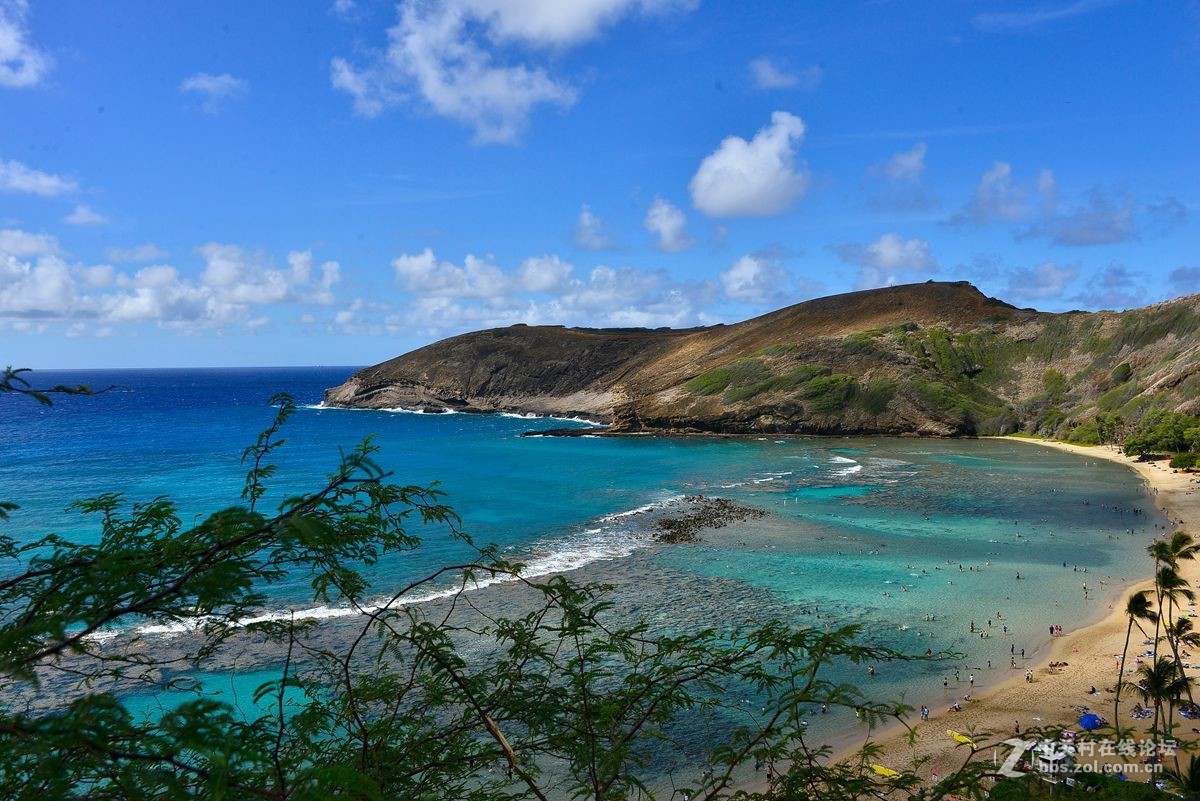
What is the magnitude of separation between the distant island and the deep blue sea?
7.69 meters

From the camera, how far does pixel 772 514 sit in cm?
5619

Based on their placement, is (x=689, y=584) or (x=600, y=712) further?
(x=689, y=584)

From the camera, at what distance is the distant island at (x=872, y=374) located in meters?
98.7

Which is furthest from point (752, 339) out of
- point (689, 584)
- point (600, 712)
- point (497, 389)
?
point (600, 712)

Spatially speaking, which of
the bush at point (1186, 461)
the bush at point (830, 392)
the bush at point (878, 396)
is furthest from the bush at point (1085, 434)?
the bush at point (830, 392)

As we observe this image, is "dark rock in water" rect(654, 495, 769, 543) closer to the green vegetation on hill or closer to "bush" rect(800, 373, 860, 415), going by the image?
the green vegetation on hill

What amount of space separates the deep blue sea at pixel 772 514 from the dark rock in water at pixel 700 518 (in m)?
1.38

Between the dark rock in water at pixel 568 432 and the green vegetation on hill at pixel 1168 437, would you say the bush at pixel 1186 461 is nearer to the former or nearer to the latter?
the green vegetation on hill at pixel 1168 437

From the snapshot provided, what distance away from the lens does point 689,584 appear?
39188mm

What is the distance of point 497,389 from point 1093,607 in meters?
124

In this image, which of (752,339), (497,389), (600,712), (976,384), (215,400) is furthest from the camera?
(215,400)

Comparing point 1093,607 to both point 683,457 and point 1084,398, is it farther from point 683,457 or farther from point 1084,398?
point 1084,398

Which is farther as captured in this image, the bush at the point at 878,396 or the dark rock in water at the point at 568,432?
the dark rock in water at the point at 568,432

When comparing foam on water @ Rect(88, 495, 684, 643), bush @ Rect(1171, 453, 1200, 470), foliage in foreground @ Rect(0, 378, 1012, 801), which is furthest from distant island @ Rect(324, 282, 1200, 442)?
foliage in foreground @ Rect(0, 378, 1012, 801)
